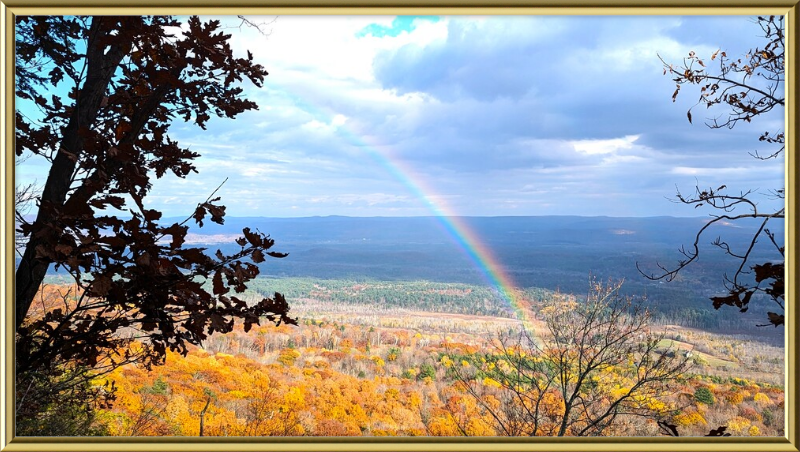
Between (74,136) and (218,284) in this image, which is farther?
(74,136)

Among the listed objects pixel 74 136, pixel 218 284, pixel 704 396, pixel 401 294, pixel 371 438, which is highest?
pixel 74 136

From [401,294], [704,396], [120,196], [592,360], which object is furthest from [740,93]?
[401,294]

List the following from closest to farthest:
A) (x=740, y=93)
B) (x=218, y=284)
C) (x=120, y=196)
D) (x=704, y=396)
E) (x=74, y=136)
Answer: (x=218, y=284), (x=120, y=196), (x=74, y=136), (x=740, y=93), (x=704, y=396)

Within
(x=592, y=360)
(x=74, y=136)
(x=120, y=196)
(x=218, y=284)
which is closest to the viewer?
(x=218, y=284)

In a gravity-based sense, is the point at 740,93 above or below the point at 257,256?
above

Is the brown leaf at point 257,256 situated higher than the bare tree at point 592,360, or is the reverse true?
the brown leaf at point 257,256

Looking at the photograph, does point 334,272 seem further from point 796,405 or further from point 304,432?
point 796,405

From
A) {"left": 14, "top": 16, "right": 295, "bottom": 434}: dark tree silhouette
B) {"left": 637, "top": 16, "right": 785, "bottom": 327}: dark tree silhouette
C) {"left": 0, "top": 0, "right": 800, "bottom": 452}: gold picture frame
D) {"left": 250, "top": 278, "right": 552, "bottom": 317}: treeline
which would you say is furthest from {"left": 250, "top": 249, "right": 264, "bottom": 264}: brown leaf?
{"left": 250, "top": 278, "right": 552, "bottom": 317}: treeline

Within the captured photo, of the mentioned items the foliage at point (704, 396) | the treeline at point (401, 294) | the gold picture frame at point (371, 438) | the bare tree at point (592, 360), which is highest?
the gold picture frame at point (371, 438)

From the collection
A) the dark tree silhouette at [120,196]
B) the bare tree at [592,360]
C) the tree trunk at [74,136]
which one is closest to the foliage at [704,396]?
the bare tree at [592,360]

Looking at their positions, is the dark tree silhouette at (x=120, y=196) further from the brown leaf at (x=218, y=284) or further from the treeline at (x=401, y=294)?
the treeline at (x=401, y=294)

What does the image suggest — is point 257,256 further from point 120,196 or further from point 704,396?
point 704,396
